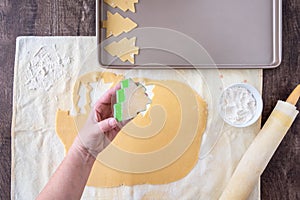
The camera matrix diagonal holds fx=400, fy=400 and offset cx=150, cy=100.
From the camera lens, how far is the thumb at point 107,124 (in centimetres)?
71

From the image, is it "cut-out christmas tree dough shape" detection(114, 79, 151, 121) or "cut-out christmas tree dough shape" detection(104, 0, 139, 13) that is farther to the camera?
"cut-out christmas tree dough shape" detection(104, 0, 139, 13)

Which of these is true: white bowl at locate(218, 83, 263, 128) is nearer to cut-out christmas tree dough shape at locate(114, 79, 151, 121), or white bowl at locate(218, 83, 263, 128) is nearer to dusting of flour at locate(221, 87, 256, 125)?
dusting of flour at locate(221, 87, 256, 125)

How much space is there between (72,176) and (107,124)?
0.11 m

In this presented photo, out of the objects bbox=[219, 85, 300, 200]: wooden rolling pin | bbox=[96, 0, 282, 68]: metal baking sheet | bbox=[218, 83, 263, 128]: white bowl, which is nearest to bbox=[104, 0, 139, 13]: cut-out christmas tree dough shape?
bbox=[96, 0, 282, 68]: metal baking sheet

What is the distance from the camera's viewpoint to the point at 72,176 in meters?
0.72

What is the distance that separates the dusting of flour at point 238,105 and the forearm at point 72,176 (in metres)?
0.28

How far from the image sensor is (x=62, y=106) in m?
0.81

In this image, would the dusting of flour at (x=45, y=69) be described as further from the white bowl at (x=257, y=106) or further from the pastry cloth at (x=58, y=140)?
the white bowl at (x=257, y=106)

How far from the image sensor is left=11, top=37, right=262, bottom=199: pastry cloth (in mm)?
798

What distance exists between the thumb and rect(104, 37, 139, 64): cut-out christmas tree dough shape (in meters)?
0.15

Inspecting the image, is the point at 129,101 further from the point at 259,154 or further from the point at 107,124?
the point at 259,154

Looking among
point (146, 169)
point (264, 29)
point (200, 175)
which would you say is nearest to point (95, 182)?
point (146, 169)

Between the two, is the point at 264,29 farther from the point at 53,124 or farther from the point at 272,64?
the point at 53,124

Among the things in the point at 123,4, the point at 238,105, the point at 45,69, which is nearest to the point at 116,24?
the point at 123,4
